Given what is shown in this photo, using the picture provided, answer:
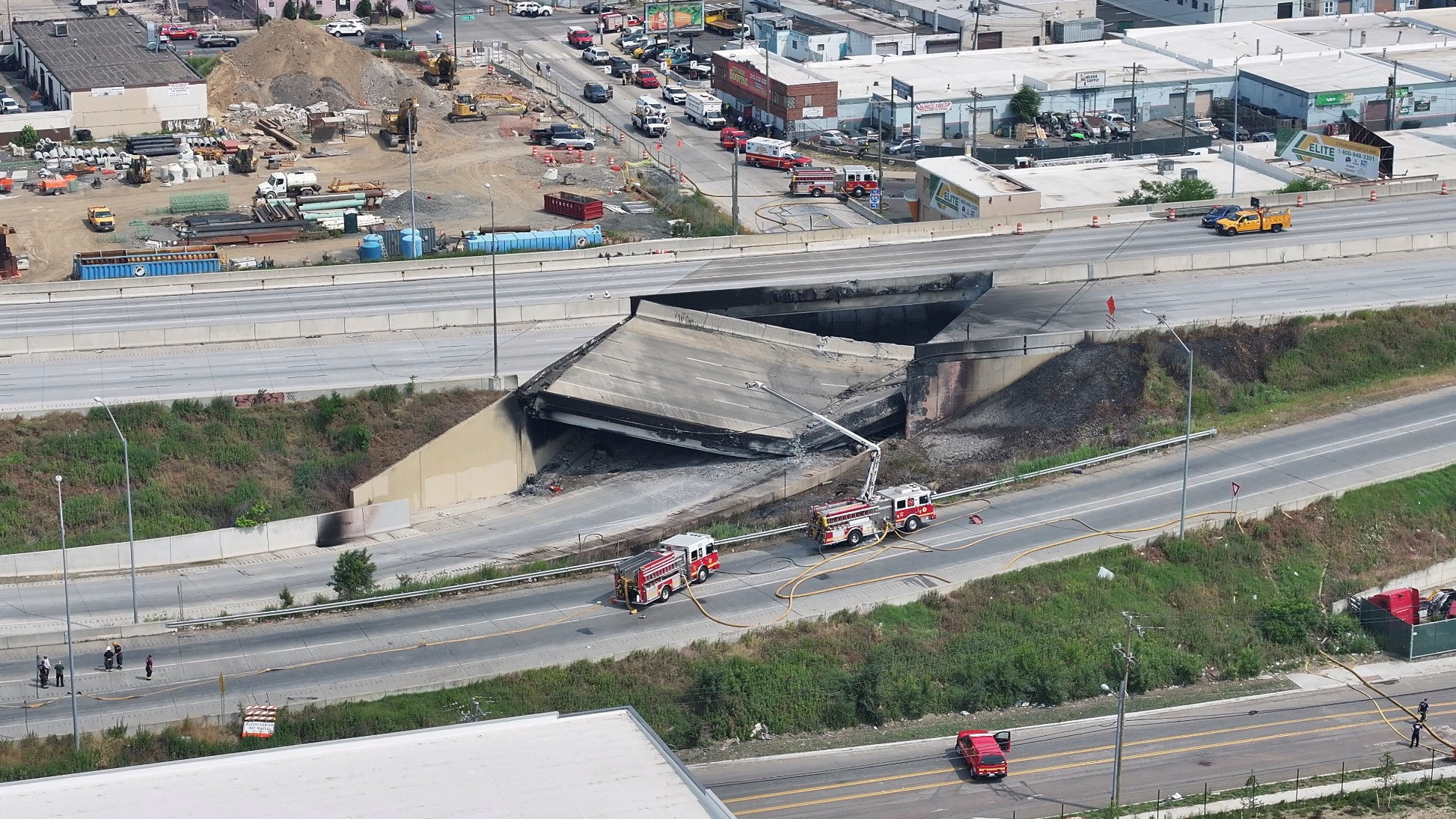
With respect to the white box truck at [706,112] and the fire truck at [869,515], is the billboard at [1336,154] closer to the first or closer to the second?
the white box truck at [706,112]

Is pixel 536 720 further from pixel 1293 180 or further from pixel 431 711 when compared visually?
pixel 1293 180

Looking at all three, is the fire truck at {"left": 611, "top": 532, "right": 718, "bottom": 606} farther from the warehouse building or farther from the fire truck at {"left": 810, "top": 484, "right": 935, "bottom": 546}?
the warehouse building

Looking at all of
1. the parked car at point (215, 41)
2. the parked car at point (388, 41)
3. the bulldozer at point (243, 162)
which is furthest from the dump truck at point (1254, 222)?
the parked car at point (215, 41)

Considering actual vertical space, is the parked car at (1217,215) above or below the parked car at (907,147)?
above

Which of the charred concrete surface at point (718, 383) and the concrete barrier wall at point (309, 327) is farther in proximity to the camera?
the concrete barrier wall at point (309, 327)

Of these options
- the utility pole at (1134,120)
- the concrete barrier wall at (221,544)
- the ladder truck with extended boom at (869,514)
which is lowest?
the concrete barrier wall at (221,544)

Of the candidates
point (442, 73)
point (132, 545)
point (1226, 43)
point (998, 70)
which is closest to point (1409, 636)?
point (132, 545)

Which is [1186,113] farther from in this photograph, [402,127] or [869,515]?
[869,515]

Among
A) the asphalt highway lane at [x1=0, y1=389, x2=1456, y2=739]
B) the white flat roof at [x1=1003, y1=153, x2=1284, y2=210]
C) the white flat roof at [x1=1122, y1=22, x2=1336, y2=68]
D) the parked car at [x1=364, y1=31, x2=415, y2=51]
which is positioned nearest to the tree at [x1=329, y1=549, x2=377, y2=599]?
the asphalt highway lane at [x1=0, y1=389, x2=1456, y2=739]
